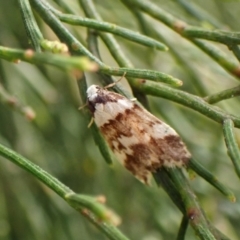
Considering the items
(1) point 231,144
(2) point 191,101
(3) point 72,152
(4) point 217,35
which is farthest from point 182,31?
(3) point 72,152

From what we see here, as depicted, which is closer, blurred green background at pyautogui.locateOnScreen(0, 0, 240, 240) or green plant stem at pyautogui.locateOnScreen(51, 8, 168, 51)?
green plant stem at pyautogui.locateOnScreen(51, 8, 168, 51)

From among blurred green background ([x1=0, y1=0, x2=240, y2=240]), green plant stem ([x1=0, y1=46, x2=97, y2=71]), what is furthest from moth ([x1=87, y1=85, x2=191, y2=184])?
blurred green background ([x1=0, y1=0, x2=240, y2=240])

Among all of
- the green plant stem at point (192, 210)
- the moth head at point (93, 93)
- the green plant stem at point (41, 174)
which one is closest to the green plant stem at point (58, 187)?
the green plant stem at point (41, 174)

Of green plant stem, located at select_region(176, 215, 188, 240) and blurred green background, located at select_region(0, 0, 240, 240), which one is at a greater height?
blurred green background, located at select_region(0, 0, 240, 240)

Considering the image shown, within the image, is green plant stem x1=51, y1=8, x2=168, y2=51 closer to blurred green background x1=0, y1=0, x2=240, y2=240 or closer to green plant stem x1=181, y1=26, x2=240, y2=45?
green plant stem x1=181, y1=26, x2=240, y2=45

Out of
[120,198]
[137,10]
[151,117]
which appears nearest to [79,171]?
[120,198]

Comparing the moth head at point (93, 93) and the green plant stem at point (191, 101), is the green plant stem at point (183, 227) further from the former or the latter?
the moth head at point (93, 93)

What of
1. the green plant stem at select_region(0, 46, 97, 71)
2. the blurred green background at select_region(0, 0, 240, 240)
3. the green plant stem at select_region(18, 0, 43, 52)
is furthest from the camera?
the blurred green background at select_region(0, 0, 240, 240)

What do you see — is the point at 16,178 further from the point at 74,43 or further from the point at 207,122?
the point at 74,43
